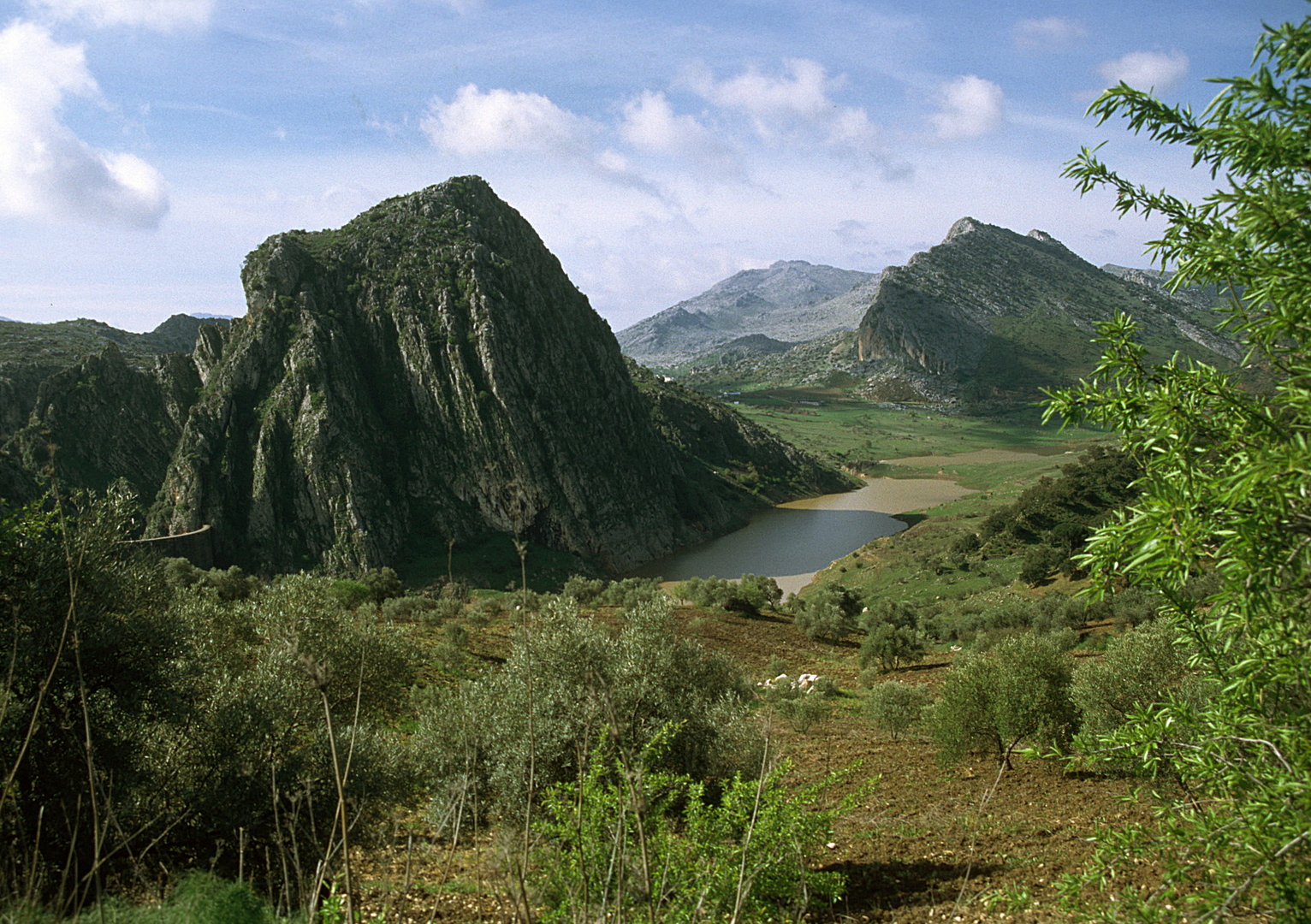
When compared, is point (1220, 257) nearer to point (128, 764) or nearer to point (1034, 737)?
point (128, 764)

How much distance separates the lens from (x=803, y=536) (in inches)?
3049

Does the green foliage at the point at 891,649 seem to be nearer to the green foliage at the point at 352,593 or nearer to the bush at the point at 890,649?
the bush at the point at 890,649

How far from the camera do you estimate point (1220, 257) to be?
4199 millimetres

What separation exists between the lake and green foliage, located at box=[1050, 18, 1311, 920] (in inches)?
2110

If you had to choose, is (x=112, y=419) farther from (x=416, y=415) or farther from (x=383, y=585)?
(x=383, y=585)

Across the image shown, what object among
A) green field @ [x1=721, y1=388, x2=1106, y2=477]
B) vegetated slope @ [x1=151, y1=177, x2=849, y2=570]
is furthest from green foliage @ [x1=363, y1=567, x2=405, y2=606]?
green field @ [x1=721, y1=388, x2=1106, y2=477]

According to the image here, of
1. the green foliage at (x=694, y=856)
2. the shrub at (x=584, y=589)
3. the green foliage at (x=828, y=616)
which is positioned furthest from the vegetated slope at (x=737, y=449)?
the green foliage at (x=694, y=856)

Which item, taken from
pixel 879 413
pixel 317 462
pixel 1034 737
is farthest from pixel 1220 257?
pixel 879 413

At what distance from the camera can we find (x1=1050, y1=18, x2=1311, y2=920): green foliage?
11.5 ft

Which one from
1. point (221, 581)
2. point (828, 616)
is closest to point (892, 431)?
point (828, 616)

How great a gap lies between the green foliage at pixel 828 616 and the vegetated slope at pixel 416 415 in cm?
3283

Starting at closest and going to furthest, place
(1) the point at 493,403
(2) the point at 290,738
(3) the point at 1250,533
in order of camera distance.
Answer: (3) the point at 1250,533
(2) the point at 290,738
(1) the point at 493,403

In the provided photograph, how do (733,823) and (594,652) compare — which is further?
(594,652)

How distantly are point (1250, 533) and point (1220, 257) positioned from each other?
182cm
